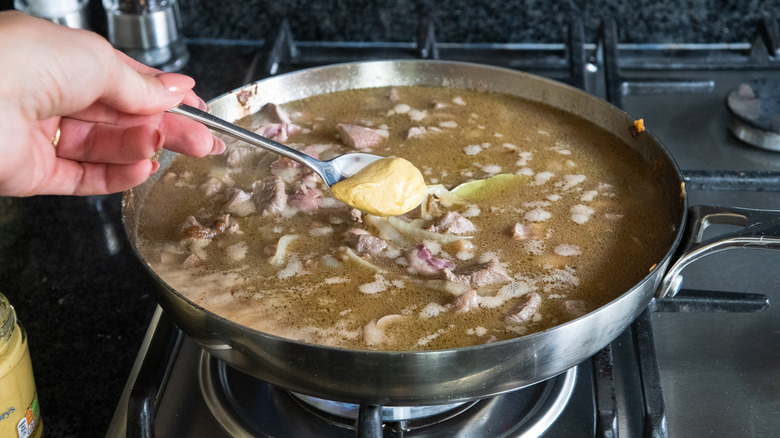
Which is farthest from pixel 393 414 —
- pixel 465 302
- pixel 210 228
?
pixel 210 228

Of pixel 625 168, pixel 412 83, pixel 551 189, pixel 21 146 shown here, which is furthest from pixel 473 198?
pixel 21 146

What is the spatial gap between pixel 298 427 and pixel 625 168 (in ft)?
2.44

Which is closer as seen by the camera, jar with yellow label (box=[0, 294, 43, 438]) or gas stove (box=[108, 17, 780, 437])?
jar with yellow label (box=[0, 294, 43, 438])

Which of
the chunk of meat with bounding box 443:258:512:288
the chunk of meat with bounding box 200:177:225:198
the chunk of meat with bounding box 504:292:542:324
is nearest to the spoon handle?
the chunk of meat with bounding box 200:177:225:198

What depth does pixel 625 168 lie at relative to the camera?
53.7 inches

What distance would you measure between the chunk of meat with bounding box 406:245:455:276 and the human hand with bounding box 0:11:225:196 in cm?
37

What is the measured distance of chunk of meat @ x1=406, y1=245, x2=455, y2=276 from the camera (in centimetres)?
113

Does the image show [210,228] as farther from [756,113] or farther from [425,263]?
[756,113]

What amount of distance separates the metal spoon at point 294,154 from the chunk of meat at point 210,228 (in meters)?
0.15

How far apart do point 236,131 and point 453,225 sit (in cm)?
37

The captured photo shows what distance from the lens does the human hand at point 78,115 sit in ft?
2.83

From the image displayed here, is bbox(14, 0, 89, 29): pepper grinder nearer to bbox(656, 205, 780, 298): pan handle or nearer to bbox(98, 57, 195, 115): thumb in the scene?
bbox(98, 57, 195, 115): thumb

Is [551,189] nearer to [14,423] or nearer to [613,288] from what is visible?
[613,288]

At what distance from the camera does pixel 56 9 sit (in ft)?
5.98
